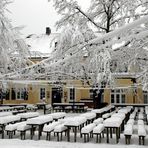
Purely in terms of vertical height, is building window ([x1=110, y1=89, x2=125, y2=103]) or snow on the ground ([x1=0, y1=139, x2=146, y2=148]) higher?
building window ([x1=110, y1=89, x2=125, y2=103])

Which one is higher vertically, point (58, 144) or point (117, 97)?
point (117, 97)

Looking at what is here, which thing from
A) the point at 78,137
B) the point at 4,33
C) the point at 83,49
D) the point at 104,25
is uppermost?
the point at 104,25

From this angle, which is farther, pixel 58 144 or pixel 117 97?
pixel 117 97

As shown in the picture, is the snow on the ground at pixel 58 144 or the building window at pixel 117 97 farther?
the building window at pixel 117 97

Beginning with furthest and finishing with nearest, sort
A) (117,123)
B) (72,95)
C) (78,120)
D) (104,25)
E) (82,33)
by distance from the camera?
(72,95)
(104,25)
(82,33)
(78,120)
(117,123)

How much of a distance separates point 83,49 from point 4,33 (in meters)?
13.8

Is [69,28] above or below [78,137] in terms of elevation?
above

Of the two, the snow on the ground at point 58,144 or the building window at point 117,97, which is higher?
the building window at point 117,97

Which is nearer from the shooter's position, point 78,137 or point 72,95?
point 78,137

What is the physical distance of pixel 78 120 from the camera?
38.5 feet

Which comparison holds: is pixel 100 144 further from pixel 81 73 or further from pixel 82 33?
pixel 82 33

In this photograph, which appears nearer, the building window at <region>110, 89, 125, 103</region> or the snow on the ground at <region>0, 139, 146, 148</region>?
the snow on the ground at <region>0, 139, 146, 148</region>

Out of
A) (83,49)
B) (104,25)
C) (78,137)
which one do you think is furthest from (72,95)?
A: (83,49)

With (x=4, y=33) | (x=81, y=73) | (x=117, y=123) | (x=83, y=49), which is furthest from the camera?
(x=81, y=73)
